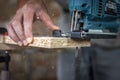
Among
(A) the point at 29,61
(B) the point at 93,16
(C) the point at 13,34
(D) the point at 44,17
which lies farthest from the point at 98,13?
(A) the point at 29,61

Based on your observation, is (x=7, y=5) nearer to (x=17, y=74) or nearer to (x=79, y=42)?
(x=17, y=74)

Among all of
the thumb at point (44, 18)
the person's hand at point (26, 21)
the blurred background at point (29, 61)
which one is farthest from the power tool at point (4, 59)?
the blurred background at point (29, 61)

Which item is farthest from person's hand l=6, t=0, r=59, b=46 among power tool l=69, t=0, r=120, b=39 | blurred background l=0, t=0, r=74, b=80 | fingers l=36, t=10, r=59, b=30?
blurred background l=0, t=0, r=74, b=80

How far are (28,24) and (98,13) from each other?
0.99 feet

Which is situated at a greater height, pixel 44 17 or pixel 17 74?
pixel 44 17

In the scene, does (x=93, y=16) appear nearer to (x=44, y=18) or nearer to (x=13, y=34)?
(x=44, y=18)

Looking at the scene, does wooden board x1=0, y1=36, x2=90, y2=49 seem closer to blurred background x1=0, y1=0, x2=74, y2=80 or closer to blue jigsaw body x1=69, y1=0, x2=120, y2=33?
blue jigsaw body x1=69, y1=0, x2=120, y2=33

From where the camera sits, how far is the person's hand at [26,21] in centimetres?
92

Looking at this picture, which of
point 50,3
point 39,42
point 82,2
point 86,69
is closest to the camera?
point 39,42

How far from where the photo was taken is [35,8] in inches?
42.7

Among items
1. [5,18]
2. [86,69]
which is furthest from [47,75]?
[86,69]

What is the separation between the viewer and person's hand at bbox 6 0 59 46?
3.03 ft

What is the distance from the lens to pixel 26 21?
3.25 ft

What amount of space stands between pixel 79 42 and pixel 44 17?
0.25 metres
